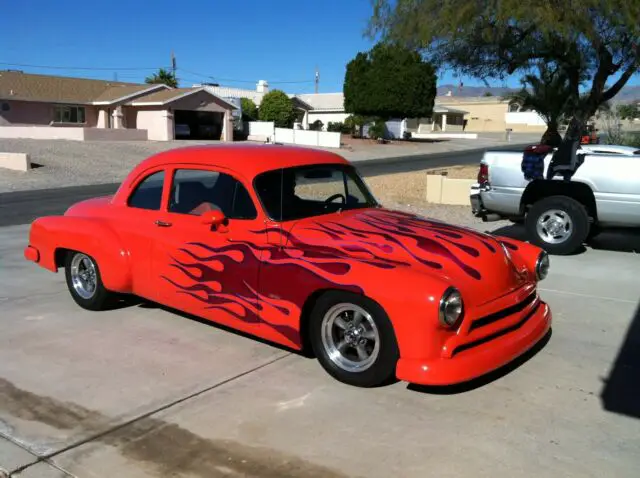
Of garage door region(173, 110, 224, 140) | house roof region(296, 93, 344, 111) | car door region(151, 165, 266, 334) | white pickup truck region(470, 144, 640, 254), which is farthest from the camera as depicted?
house roof region(296, 93, 344, 111)

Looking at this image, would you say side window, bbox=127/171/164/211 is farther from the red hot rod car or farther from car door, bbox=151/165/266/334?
car door, bbox=151/165/266/334

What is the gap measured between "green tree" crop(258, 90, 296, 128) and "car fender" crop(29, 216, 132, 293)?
44882mm

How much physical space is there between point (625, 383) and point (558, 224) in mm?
4485

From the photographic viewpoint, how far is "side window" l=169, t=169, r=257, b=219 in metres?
4.76

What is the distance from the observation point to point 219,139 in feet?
147

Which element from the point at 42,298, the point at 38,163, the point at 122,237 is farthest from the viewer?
the point at 38,163

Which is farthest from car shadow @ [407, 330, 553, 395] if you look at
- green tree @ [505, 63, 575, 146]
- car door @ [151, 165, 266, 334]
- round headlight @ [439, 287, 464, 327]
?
green tree @ [505, 63, 575, 146]

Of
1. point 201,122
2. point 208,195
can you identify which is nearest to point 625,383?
point 208,195

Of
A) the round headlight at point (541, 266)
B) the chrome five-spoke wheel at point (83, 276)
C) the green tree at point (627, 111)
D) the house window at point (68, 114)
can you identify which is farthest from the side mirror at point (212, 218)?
the house window at point (68, 114)

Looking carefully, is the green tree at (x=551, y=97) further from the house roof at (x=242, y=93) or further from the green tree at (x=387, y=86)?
the house roof at (x=242, y=93)

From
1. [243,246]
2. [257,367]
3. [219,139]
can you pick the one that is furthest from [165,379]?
[219,139]

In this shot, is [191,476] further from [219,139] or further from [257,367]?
[219,139]

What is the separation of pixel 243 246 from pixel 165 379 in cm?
111

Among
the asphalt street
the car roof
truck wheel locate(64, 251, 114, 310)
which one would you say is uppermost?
the car roof
